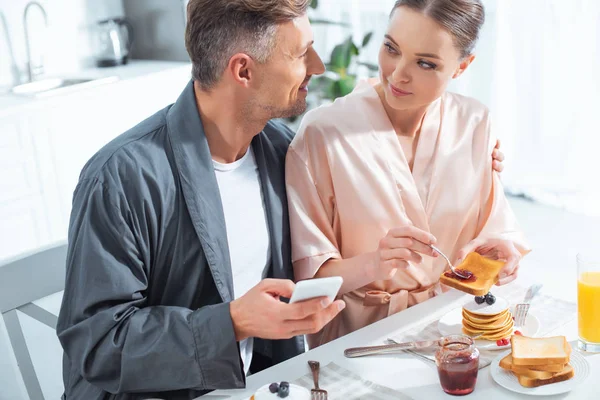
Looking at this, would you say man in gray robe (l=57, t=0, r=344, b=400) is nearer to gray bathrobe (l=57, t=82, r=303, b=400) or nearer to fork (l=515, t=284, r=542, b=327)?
gray bathrobe (l=57, t=82, r=303, b=400)

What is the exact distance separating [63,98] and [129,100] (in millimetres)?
429

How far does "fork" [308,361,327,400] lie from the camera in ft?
4.69

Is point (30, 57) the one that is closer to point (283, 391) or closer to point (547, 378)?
point (283, 391)

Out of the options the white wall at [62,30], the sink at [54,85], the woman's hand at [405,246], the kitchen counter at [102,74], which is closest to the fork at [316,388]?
the woman's hand at [405,246]

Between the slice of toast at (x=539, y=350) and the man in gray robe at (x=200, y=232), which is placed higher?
the man in gray robe at (x=200, y=232)

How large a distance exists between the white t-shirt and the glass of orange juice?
690mm

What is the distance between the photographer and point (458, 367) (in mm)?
1419

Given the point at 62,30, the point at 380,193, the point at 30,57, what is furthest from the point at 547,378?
the point at 62,30

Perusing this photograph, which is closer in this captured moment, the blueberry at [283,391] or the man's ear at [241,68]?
the blueberry at [283,391]

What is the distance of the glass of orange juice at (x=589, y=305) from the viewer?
61.2 inches

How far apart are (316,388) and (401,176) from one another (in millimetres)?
666

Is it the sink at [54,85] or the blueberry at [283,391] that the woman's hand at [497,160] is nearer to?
the blueberry at [283,391]

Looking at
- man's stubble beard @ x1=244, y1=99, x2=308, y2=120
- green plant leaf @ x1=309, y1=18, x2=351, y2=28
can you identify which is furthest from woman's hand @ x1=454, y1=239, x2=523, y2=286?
green plant leaf @ x1=309, y1=18, x2=351, y2=28

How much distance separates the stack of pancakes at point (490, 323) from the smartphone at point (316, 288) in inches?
15.0
